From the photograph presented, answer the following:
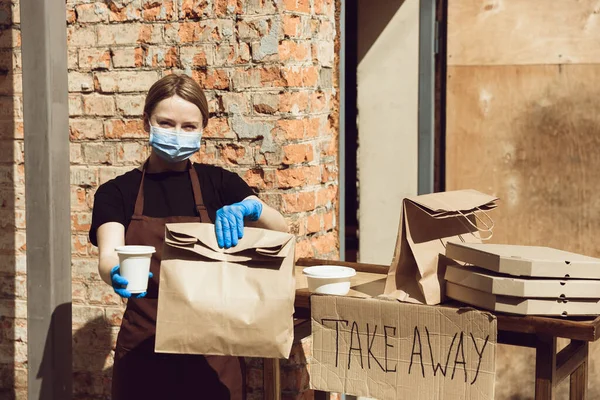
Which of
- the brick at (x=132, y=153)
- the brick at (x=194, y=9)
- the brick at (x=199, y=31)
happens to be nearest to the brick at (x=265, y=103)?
the brick at (x=199, y=31)

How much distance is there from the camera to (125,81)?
331 cm

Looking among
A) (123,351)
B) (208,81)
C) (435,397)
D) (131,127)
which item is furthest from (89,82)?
(435,397)

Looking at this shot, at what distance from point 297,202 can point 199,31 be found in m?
0.72

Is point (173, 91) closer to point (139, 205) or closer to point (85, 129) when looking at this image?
point (139, 205)

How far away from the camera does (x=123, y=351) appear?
8.43 feet

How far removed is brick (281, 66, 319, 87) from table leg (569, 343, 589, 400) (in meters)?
1.36

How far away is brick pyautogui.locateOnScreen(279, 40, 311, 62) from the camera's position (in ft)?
10.2

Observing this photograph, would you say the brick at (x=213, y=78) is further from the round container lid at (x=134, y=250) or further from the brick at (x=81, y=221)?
the round container lid at (x=134, y=250)

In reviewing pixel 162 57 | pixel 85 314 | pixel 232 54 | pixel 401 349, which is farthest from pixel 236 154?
pixel 401 349

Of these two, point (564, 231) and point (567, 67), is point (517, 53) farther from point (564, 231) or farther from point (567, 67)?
point (564, 231)

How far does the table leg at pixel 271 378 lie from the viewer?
2719mm

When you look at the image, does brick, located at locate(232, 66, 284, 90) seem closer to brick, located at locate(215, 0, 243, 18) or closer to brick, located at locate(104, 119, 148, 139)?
brick, located at locate(215, 0, 243, 18)

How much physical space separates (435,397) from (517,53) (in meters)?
1.96

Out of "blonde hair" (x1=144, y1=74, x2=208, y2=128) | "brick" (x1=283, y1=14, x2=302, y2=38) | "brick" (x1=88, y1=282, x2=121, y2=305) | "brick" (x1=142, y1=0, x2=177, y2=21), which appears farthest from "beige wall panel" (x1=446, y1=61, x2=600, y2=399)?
"blonde hair" (x1=144, y1=74, x2=208, y2=128)
